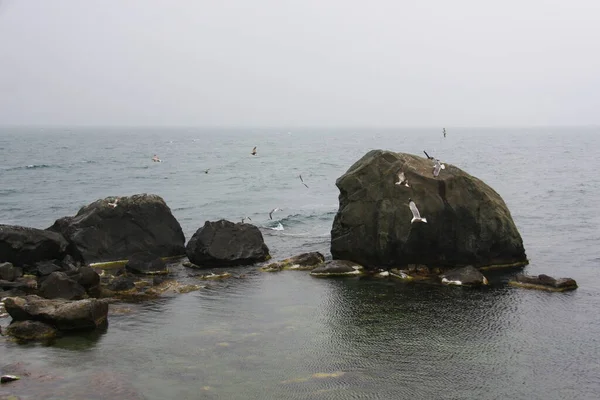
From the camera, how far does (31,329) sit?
67.5 feet

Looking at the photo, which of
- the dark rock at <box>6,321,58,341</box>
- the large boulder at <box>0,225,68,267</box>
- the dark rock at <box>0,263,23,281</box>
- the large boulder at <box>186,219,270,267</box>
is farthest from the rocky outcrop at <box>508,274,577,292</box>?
Answer: the dark rock at <box>0,263,23,281</box>

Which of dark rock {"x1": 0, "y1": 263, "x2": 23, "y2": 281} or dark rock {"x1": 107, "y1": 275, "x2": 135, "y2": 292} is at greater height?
dark rock {"x1": 0, "y1": 263, "x2": 23, "y2": 281}

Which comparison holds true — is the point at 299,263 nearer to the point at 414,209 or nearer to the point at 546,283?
the point at 414,209

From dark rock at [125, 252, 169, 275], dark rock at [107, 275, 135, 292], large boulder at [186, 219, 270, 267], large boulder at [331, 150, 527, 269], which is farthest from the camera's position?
large boulder at [186, 219, 270, 267]

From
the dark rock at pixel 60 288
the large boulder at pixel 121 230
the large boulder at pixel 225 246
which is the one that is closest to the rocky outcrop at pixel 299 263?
the large boulder at pixel 225 246

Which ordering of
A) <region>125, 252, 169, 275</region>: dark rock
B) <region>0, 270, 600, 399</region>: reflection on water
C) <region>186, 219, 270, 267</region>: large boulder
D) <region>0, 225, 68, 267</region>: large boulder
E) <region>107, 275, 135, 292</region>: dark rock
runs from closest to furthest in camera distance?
1. <region>0, 270, 600, 399</region>: reflection on water
2. <region>107, 275, 135, 292</region>: dark rock
3. <region>0, 225, 68, 267</region>: large boulder
4. <region>125, 252, 169, 275</region>: dark rock
5. <region>186, 219, 270, 267</region>: large boulder

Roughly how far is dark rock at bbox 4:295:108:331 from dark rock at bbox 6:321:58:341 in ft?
1.09

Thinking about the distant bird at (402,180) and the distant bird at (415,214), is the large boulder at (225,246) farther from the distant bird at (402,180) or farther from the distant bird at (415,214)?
the distant bird at (415,214)

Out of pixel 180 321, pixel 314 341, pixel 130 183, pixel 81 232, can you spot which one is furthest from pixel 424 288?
pixel 130 183

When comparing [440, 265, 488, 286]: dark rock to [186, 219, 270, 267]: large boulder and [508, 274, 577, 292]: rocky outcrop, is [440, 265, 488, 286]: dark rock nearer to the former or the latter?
[508, 274, 577, 292]: rocky outcrop

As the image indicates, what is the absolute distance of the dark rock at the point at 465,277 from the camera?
26766 millimetres

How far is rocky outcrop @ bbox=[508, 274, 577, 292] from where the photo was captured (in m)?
25.9

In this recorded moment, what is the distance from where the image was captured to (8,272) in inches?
1069

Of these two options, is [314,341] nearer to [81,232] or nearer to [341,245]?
[341,245]
